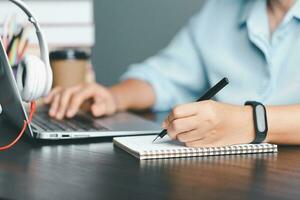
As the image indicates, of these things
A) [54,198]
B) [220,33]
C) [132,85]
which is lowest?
[54,198]

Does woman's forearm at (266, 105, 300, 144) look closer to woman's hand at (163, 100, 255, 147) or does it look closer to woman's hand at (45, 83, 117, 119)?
woman's hand at (163, 100, 255, 147)

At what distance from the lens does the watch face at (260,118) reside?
0.88 metres

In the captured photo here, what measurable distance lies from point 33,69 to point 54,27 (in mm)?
944

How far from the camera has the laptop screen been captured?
2.90 ft

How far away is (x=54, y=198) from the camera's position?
0.60 metres

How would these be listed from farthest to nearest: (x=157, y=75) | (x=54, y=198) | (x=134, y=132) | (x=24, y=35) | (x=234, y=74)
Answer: (x=157, y=75)
(x=234, y=74)
(x=24, y=35)
(x=134, y=132)
(x=54, y=198)

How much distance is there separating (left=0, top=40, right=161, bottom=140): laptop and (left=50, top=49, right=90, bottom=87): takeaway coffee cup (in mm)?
342

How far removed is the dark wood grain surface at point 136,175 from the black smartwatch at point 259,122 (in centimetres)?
3

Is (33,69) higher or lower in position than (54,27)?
lower

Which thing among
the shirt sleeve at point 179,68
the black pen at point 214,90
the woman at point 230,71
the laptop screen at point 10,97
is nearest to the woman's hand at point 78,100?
the woman at point 230,71

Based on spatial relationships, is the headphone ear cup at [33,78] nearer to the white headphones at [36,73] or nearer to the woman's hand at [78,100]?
the white headphones at [36,73]

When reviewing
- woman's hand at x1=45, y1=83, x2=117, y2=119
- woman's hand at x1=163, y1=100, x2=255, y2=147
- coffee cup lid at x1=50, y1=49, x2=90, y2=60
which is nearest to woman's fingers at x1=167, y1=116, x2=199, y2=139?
woman's hand at x1=163, y1=100, x2=255, y2=147

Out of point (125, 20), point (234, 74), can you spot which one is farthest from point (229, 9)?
point (125, 20)

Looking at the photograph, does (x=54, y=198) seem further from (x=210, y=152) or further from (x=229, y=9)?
(x=229, y=9)
